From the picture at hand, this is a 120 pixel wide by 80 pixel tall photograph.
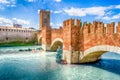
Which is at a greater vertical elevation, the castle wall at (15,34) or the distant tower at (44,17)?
the distant tower at (44,17)

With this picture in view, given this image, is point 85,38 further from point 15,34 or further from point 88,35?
point 15,34

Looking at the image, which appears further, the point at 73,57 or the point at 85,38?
the point at 73,57

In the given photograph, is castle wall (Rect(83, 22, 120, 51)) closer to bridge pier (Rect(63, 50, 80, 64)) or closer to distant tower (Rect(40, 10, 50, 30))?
bridge pier (Rect(63, 50, 80, 64))

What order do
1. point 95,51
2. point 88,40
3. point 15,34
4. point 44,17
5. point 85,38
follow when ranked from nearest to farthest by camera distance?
point 95,51
point 88,40
point 85,38
point 15,34
point 44,17

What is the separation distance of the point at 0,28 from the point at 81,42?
157 ft

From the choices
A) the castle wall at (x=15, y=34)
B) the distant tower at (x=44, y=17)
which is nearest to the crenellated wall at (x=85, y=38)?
the castle wall at (x=15, y=34)

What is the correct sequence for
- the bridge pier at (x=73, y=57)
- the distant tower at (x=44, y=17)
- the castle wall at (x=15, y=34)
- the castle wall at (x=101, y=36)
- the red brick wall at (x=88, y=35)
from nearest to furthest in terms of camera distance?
the castle wall at (x=101, y=36), the red brick wall at (x=88, y=35), the bridge pier at (x=73, y=57), the castle wall at (x=15, y=34), the distant tower at (x=44, y=17)

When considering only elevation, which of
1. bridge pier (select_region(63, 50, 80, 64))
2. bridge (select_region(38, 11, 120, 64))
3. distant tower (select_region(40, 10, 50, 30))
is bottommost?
bridge pier (select_region(63, 50, 80, 64))

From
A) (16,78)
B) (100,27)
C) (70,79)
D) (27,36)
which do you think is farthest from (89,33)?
(27,36)

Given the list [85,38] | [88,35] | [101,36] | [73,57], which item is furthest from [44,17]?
[101,36]

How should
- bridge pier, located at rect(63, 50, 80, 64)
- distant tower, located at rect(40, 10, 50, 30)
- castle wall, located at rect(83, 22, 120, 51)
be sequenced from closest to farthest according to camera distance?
castle wall, located at rect(83, 22, 120, 51) → bridge pier, located at rect(63, 50, 80, 64) → distant tower, located at rect(40, 10, 50, 30)

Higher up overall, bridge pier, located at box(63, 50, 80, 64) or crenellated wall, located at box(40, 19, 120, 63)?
crenellated wall, located at box(40, 19, 120, 63)

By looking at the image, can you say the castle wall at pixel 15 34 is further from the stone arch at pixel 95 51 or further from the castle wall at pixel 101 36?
the castle wall at pixel 101 36

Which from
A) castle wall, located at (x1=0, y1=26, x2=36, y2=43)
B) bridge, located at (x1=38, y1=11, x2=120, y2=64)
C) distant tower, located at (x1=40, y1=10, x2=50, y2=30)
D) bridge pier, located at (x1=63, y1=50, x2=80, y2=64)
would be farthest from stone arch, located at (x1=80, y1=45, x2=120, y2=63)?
distant tower, located at (x1=40, y1=10, x2=50, y2=30)
